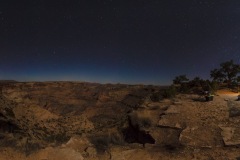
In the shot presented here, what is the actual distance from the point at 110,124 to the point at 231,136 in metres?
6.95

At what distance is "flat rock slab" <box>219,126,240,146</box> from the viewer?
10025 mm

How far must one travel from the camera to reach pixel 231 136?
10.6 m

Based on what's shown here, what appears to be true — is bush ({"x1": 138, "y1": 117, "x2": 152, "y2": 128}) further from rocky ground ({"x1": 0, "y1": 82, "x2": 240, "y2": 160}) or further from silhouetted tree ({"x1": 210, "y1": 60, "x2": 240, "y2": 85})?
silhouetted tree ({"x1": 210, "y1": 60, "x2": 240, "y2": 85})

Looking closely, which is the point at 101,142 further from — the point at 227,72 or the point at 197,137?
the point at 227,72

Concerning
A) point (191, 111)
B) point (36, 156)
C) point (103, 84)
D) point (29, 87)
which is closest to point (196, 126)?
point (191, 111)

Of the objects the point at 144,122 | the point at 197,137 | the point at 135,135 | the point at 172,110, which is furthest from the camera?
the point at 172,110

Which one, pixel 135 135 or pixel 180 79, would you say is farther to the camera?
pixel 180 79

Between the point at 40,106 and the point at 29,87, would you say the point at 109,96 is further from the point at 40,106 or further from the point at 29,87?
the point at 29,87

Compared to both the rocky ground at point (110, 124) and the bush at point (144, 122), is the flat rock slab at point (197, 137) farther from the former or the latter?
the bush at point (144, 122)

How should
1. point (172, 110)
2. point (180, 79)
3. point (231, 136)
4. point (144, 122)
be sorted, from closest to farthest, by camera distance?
point (231, 136), point (144, 122), point (172, 110), point (180, 79)

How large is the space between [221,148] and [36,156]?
6.71 meters

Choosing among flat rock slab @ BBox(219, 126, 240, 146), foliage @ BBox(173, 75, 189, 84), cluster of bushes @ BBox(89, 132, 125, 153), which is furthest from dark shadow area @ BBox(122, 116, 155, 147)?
foliage @ BBox(173, 75, 189, 84)

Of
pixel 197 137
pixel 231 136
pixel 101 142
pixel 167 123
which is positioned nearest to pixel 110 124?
pixel 167 123

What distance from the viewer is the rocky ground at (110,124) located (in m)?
9.83
